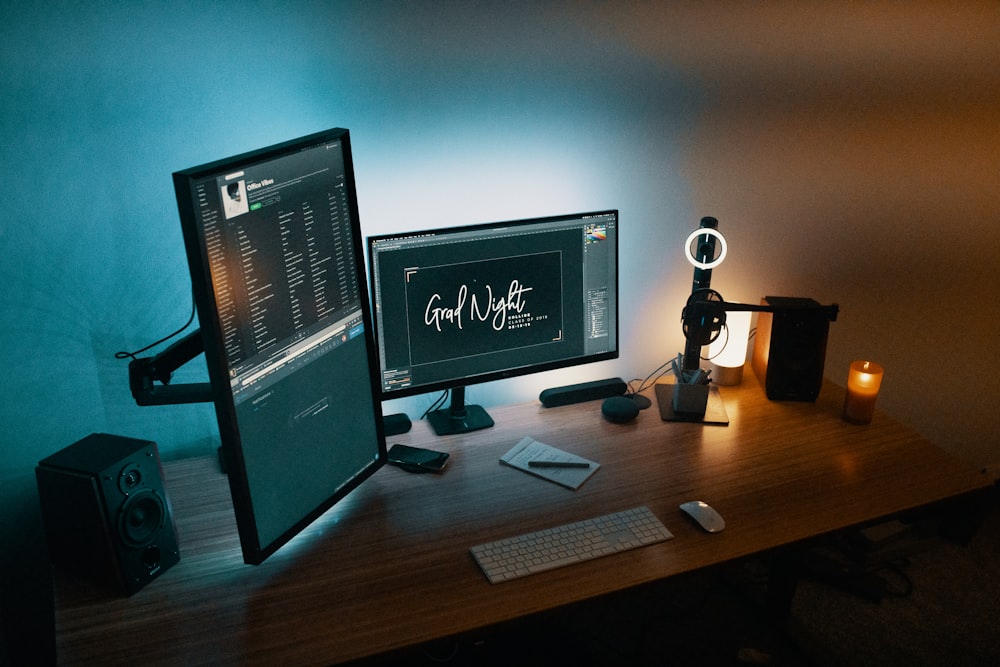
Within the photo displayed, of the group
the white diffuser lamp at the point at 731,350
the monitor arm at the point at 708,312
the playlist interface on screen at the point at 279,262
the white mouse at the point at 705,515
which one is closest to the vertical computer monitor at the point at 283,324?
the playlist interface on screen at the point at 279,262

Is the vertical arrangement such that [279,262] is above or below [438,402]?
above

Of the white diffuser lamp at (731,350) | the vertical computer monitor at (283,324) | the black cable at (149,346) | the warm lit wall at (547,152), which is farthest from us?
the white diffuser lamp at (731,350)

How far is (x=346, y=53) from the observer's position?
178cm

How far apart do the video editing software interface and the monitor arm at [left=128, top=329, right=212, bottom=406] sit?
0.39 meters

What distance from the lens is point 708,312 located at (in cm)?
199

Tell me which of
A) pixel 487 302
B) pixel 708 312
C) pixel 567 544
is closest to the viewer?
pixel 567 544

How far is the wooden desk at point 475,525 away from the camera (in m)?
1.33

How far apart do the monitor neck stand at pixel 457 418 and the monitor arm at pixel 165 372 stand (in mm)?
571

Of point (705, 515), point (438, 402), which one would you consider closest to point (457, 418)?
point (438, 402)

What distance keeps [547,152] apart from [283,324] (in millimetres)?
908

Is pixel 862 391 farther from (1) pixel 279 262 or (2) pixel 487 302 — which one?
(1) pixel 279 262

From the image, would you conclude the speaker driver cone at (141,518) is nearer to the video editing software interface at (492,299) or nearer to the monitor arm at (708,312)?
the video editing software interface at (492,299)

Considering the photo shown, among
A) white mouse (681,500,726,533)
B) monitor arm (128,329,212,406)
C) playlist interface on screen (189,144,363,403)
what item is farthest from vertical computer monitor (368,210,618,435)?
white mouse (681,500,726,533)

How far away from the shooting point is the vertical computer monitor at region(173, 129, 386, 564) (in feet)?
4.15
